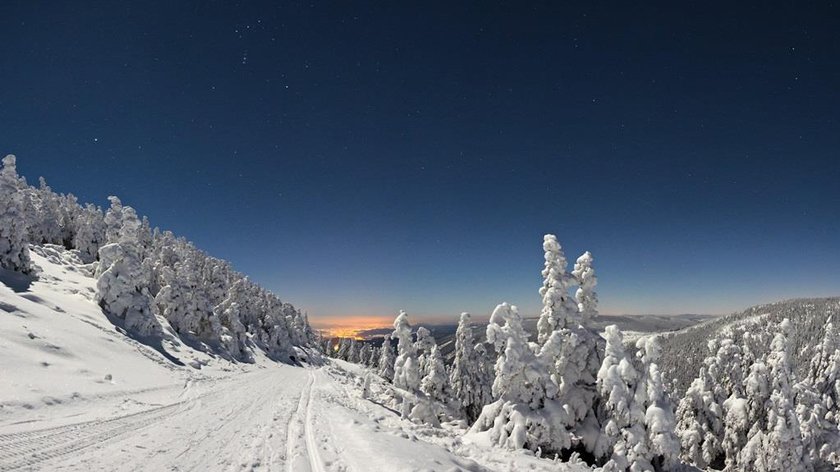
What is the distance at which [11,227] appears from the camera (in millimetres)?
40812

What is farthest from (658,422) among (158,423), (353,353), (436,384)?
(353,353)

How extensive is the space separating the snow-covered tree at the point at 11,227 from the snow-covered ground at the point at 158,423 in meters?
11.6

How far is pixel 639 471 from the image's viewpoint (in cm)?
1977

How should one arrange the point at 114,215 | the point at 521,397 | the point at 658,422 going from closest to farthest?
the point at 658,422, the point at 521,397, the point at 114,215

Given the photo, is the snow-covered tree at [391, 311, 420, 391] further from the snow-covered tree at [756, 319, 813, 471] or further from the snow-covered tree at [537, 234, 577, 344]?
the snow-covered tree at [756, 319, 813, 471]

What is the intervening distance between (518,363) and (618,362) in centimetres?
528

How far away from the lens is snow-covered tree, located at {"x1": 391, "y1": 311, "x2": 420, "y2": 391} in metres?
37.3

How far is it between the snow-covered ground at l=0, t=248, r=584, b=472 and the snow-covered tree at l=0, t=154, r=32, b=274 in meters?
11.6

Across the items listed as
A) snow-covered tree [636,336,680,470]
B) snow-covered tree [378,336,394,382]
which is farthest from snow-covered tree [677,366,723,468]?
snow-covered tree [378,336,394,382]

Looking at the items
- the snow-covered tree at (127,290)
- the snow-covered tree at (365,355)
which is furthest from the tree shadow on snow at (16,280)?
the snow-covered tree at (365,355)

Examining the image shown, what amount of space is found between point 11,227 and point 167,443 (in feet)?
145

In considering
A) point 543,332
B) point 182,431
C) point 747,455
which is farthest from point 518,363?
point 747,455

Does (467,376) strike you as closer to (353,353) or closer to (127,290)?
(127,290)

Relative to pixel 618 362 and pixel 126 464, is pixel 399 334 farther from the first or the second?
pixel 126 464
